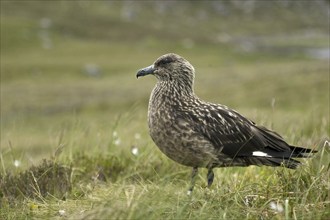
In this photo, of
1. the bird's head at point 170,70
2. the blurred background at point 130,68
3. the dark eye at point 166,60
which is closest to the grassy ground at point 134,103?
the blurred background at point 130,68

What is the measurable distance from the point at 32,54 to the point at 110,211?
75320mm

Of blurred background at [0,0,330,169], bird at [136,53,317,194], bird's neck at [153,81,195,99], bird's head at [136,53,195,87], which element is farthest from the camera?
blurred background at [0,0,330,169]

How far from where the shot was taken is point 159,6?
5920 inches

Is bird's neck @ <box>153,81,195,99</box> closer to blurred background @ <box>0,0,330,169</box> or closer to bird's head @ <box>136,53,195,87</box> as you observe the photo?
bird's head @ <box>136,53,195,87</box>

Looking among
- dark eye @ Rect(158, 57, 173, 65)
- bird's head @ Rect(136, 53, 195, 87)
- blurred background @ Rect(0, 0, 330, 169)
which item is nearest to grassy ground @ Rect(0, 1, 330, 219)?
blurred background @ Rect(0, 0, 330, 169)

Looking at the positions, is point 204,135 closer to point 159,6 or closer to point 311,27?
point 159,6

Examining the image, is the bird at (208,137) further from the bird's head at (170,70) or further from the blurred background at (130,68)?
the blurred background at (130,68)

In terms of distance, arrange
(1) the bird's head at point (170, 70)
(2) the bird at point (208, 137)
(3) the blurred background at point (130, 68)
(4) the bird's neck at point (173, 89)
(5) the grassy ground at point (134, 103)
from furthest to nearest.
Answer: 1. (3) the blurred background at point (130, 68)
2. (1) the bird's head at point (170, 70)
3. (4) the bird's neck at point (173, 89)
4. (2) the bird at point (208, 137)
5. (5) the grassy ground at point (134, 103)

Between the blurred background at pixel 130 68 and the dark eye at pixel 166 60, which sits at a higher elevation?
the dark eye at pixel 166 60

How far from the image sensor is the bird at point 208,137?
5.67m

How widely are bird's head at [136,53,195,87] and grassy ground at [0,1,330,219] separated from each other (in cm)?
116

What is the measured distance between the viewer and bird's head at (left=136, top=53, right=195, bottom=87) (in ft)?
20.9

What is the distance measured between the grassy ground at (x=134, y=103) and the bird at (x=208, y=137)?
230mm

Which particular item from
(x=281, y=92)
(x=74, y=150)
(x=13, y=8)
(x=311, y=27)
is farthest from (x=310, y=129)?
(x=311, y=27)
